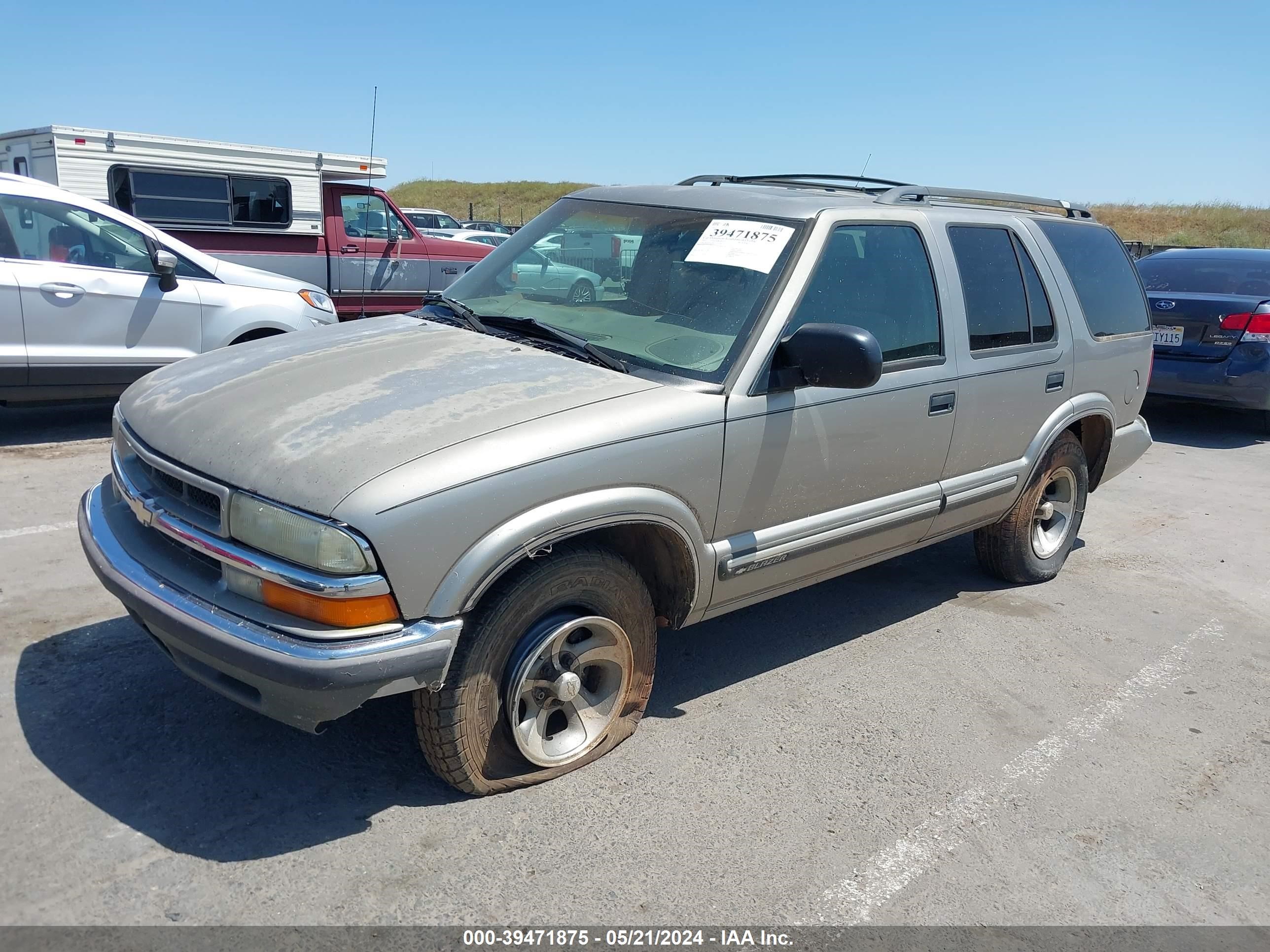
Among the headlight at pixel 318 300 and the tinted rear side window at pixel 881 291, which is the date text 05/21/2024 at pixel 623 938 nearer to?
the tinted rear side window at pixel 881 291

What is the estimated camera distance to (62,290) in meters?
6.95

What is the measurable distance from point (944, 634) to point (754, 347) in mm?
2026

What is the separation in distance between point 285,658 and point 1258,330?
9171mm

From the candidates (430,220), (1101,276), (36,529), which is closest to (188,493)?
(36,529)

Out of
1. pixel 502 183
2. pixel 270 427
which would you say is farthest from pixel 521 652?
pixel 502 183

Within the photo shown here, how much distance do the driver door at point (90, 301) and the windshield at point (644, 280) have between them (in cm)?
379

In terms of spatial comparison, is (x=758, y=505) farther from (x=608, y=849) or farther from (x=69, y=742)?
(x=69, y=742)

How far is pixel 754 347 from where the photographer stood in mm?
3625

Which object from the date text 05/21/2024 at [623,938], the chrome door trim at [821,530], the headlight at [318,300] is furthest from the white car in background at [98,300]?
the date text 05/21/2024 at [623,938]

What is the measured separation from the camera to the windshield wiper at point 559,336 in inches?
141

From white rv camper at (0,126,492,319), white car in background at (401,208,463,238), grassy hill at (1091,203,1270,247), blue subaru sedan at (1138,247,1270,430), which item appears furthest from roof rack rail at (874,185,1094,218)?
grassy hill at (1091,203,1270,247)

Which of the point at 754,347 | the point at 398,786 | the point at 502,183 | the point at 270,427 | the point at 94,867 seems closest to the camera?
the point at 94,867

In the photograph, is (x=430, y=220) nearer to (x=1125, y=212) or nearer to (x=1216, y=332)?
(x=1216, y=332)

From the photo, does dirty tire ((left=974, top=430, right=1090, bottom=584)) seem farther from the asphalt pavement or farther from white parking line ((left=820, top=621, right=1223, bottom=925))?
white parking line ((left=820, top=621, right=1223, bottom=925))
